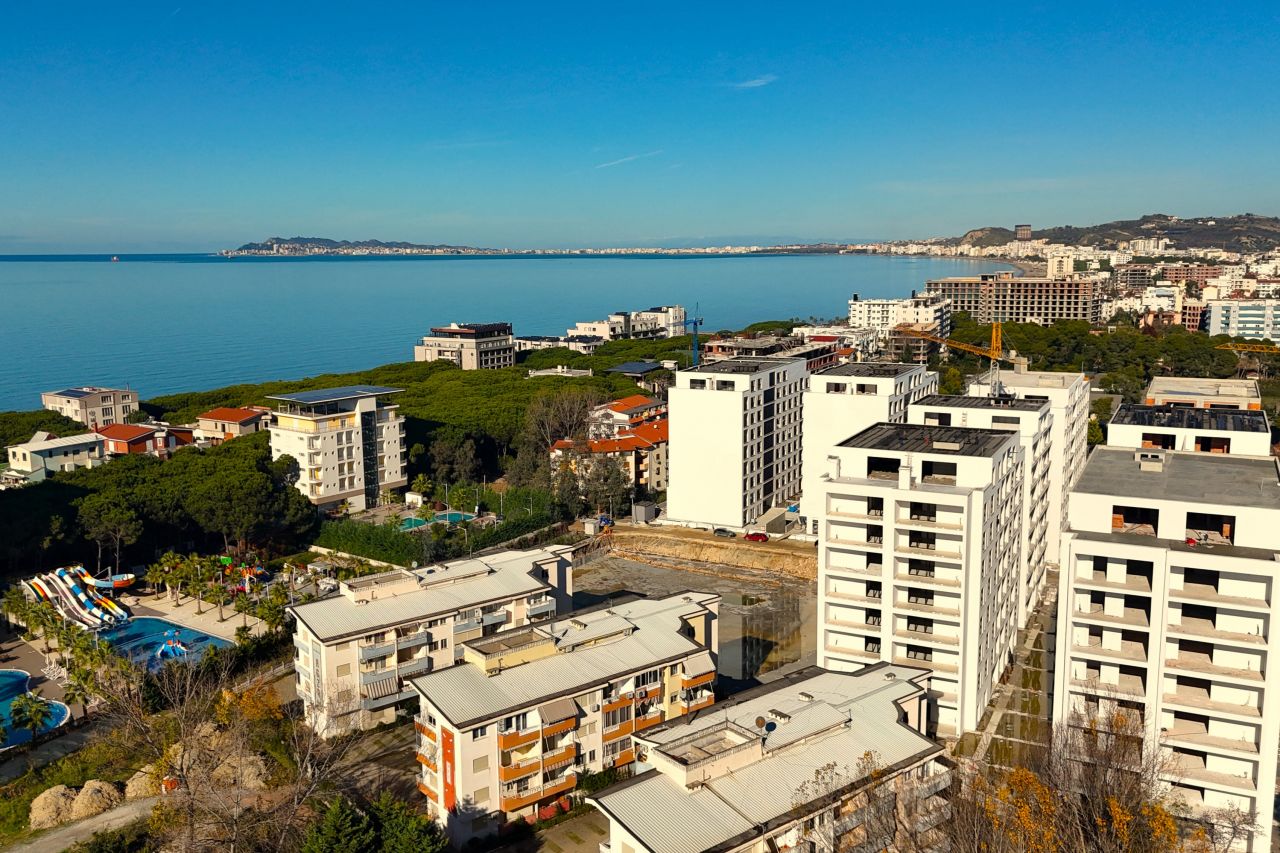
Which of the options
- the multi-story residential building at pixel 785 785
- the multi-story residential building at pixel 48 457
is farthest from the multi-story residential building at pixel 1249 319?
the multi-story residential building at pixel 48 457

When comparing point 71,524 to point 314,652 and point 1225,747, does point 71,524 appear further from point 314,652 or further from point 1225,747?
point 1225,747

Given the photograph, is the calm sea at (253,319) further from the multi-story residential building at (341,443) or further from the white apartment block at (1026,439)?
the white apartment block at (1026,439)

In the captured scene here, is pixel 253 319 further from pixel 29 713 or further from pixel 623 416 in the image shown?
pixel 29 713

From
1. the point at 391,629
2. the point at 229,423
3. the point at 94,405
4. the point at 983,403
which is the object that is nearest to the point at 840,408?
the point at 983,403

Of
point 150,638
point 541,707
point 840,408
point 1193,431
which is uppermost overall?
point 1193,431

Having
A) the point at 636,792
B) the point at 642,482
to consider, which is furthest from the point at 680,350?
the point at 636,792

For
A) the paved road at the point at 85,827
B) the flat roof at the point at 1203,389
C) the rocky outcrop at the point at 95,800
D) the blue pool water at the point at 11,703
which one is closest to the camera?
the paved road at the point at 85,827
